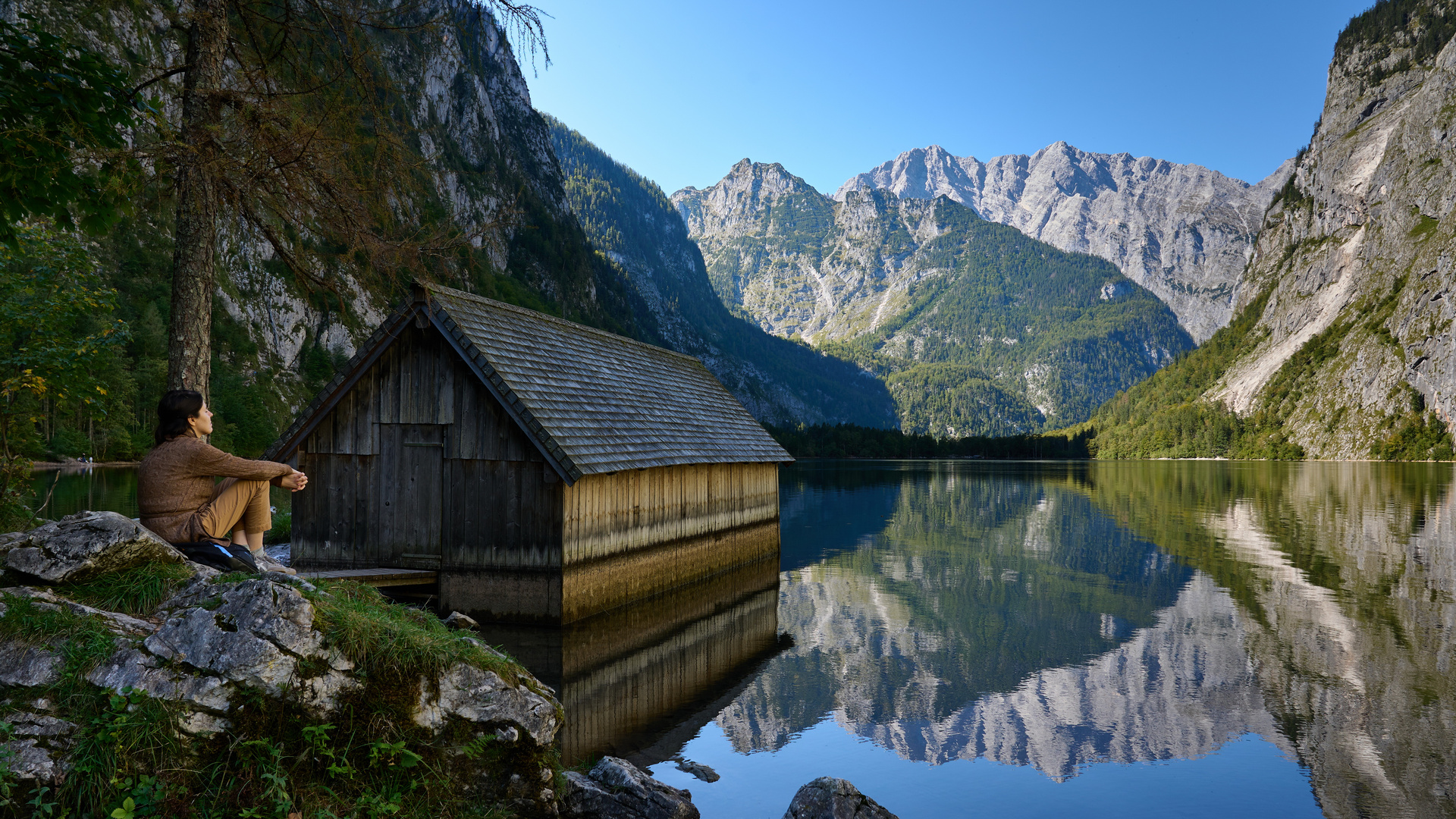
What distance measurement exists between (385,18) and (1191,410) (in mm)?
208735

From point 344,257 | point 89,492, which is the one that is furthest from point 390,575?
point 89,492

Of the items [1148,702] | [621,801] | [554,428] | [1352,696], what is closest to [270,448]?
[554,428]

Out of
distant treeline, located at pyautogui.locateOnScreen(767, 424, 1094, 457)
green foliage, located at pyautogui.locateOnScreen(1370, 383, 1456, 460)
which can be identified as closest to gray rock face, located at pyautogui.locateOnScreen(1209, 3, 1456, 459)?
green foliage, located at pyautogui.locateOnScreen(1370, 383, 1456, 460)

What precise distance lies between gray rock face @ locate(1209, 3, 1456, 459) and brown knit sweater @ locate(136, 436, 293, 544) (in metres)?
172

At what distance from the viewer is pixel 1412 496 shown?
171 feet

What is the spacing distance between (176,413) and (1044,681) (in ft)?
47.0

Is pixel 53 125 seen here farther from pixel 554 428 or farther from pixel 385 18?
pixel 554 428

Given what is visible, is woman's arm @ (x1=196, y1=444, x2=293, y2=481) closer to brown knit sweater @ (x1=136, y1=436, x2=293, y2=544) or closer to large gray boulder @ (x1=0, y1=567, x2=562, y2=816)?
brown knit sweater @ (x1=136, y1=436, x2=293, y2=544)

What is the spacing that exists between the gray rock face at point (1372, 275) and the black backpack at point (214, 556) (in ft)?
564

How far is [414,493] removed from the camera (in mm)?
15594

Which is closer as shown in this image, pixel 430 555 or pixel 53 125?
pixel 53 125

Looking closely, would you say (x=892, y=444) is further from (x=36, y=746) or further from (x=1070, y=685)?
(x=36, y=746)

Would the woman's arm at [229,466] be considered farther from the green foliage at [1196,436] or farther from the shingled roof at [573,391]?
the green foliage at [1196,436]

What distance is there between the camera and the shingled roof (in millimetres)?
14992
